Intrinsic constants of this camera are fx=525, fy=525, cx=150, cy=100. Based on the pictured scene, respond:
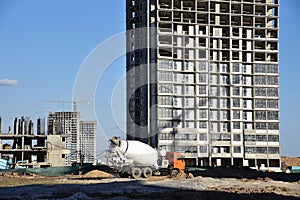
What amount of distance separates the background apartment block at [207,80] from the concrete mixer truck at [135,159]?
49376mm

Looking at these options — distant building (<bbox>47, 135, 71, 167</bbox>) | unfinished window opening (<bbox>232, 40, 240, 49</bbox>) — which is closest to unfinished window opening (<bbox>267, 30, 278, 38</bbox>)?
unfinished window opening (<bbox>232, 40, 240, 49</bbox>)

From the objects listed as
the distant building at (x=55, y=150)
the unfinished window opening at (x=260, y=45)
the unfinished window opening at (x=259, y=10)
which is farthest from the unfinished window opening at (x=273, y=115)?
the distant building at (x=55, y=150)

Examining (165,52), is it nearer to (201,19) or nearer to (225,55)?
(201,19)

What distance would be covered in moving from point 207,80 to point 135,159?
60.4 metres

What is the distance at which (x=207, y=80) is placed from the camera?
333 feet

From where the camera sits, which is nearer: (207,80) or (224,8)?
(207,80)

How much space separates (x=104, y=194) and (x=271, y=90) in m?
81.9

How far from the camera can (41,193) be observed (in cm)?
2789

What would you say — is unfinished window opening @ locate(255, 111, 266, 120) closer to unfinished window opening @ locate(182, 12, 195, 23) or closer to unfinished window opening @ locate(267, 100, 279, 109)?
unfinished window opening @ locate(267, 100, 279, 109)

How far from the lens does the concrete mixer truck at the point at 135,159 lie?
4231 centimetres

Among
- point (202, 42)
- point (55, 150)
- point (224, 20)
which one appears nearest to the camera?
point (55, 150)

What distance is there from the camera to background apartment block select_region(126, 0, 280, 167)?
320 feet

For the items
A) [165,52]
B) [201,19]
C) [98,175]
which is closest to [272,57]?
[201,19]

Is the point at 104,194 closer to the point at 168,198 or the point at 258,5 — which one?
the point at 168,198
